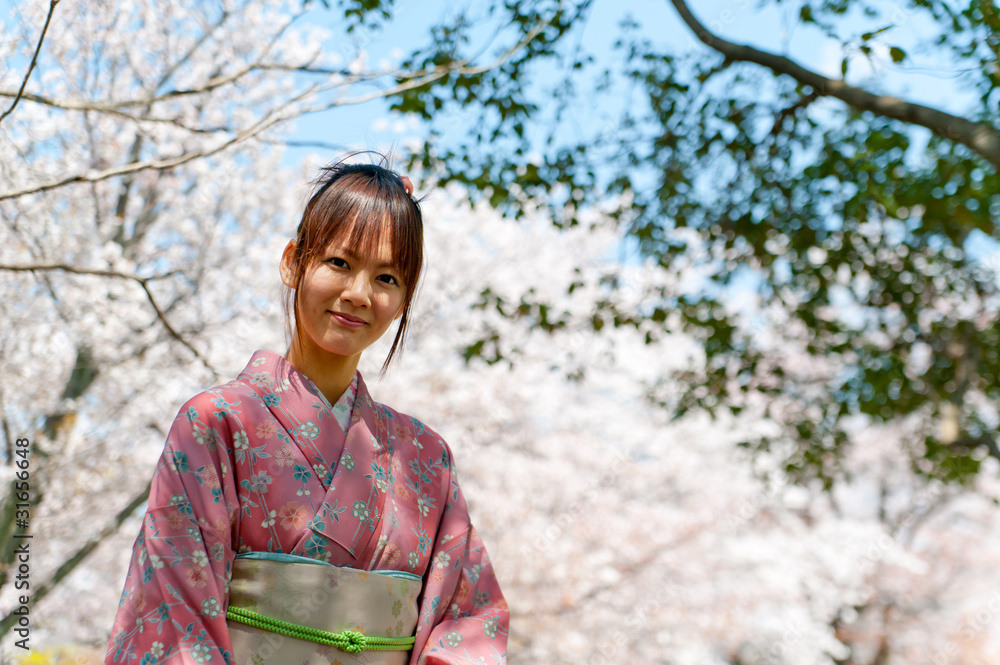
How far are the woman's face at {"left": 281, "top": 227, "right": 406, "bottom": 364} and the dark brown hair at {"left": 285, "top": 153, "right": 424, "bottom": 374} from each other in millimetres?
17

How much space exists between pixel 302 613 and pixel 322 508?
17 cm

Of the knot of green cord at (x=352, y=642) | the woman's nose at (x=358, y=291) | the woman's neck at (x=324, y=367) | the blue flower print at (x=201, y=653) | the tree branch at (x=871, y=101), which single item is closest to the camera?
the blue flower print at (x=201, y=653)

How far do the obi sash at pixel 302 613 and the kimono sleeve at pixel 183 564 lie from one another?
36 millimetres

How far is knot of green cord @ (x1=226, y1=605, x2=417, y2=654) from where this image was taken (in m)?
1.25

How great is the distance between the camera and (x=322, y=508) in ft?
4.38

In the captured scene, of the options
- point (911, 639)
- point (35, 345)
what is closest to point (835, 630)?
point (911, 639)

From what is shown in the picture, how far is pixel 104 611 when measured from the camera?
727 centimetres

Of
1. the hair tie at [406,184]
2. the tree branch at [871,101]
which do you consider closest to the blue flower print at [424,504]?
the hair tie at [406,184]

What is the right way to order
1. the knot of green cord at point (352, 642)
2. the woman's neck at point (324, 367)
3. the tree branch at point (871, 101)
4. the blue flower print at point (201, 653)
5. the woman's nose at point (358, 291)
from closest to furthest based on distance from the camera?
the blue flower print at point (201, 653) → the knot of green cord at point (352, 642) → the woman's nose at point (358, 291) → the woman's neck at point (324, 367) → the tree branch at point (871, 101)

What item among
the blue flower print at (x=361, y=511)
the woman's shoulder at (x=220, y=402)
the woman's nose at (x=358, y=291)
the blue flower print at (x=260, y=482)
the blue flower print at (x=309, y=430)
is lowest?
the blue flower print at (x=361, y=511)

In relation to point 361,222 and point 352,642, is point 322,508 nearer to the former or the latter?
point 352,642

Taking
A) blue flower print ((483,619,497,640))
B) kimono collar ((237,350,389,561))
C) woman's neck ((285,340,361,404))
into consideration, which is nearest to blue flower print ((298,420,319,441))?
kimono collar ((237,350,389,561))

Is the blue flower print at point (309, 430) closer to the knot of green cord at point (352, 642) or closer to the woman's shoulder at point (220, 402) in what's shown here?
the woman's shoulder at point (220, 402)

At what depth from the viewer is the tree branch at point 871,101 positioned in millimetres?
2832
